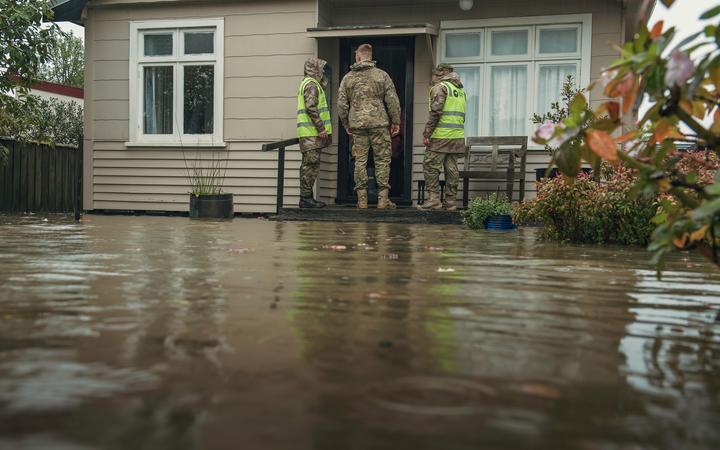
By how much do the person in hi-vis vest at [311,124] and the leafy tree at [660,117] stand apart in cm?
854

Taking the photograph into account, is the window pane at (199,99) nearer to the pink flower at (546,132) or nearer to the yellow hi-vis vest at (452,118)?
the yellow hi-vis vest at (452,118)

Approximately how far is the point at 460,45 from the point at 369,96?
2.12 m

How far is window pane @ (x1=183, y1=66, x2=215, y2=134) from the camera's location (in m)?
12.8

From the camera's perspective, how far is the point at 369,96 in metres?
10.8

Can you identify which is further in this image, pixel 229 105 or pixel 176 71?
pixel 176 71

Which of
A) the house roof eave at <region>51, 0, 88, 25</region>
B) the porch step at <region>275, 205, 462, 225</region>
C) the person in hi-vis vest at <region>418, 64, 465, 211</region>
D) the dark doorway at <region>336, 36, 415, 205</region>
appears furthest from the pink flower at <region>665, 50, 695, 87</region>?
the house roof eave at <region>51, 0, 88, 25</region>

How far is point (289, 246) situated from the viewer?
6215 mm

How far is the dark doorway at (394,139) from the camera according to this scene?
12531 millimetres

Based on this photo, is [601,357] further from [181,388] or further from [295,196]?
[295,196]

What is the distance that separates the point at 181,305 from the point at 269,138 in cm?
953

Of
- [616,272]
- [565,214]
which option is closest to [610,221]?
[565,214]

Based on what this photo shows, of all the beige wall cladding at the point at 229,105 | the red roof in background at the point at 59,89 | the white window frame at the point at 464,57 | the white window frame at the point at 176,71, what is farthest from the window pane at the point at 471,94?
the red roof in background at the point at 59,89

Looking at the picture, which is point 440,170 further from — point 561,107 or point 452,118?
point 561,107

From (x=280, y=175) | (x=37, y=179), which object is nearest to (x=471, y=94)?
(x=280, y=175)
